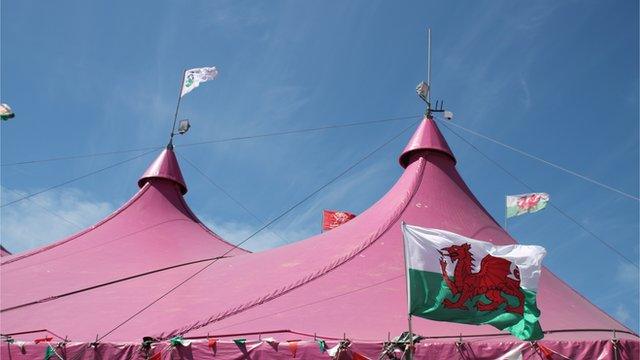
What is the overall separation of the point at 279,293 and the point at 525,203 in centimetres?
515

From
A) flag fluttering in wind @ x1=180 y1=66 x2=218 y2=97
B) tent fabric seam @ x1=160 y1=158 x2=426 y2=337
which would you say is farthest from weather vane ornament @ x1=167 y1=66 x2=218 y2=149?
tent fabric seam @ x1=160 y1=158 x2=426 y2=337

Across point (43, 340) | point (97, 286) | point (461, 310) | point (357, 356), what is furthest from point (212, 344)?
point (97, 286)

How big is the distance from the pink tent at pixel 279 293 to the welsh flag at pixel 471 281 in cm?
49

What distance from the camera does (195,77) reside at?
439 inches

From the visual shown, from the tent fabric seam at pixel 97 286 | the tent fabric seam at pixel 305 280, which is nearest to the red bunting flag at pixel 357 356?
the tent fabric seam at pixel 305 280

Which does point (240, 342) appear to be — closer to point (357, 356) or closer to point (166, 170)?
point (357, 356)

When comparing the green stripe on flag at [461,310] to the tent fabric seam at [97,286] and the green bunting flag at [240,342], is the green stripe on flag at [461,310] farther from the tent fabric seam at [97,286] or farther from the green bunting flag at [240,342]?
the tent fabric seam at [97,286]

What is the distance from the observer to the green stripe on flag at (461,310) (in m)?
3.98

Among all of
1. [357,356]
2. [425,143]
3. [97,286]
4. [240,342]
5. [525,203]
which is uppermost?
[425,143]

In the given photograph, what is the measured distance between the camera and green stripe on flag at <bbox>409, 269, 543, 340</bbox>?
3.98 metres

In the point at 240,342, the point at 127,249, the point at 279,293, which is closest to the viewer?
the point at 240,342

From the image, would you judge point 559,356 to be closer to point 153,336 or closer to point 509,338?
point 509,338

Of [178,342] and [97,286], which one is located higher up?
[97,286]

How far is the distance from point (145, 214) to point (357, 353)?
5.78 m
